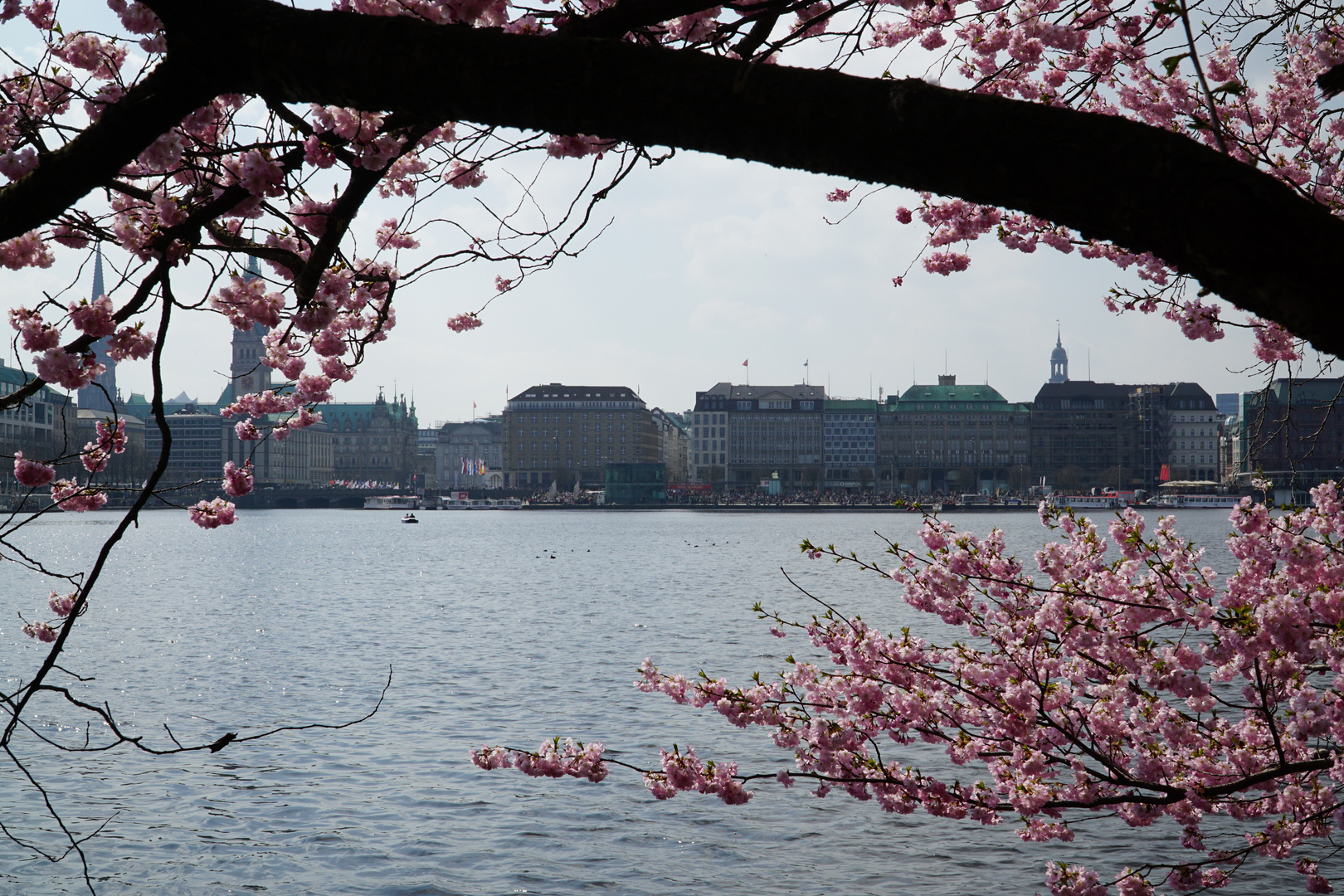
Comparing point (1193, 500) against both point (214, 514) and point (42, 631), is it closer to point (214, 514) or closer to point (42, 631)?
point (214, 514)

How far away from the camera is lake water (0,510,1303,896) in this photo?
46.2 feet

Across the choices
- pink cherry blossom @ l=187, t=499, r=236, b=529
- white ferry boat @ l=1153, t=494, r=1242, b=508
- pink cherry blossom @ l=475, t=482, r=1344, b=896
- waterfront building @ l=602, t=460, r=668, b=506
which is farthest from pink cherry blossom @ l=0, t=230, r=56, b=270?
waterfront building @ l=602, t=460, r=668, b=506

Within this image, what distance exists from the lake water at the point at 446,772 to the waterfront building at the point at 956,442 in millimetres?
151011

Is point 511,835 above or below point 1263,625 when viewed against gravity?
below

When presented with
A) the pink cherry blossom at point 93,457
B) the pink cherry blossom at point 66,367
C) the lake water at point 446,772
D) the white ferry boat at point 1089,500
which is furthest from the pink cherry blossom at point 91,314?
the white ferry boat at point 1089,500

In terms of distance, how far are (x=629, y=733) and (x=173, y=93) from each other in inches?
722

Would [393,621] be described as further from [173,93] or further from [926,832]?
[173,93]

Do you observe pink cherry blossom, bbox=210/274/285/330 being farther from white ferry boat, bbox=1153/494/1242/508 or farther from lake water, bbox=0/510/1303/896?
white ferry boat, bbox=1153/494/1242/508

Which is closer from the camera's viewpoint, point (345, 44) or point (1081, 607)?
point (345, 44)

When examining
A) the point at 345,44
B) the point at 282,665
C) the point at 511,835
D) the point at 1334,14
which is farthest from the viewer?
the point at 282,665

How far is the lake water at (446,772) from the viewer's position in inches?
554

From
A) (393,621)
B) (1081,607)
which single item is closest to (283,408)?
(1081,607)

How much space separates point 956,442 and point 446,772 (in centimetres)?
18630

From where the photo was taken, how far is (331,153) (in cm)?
486
